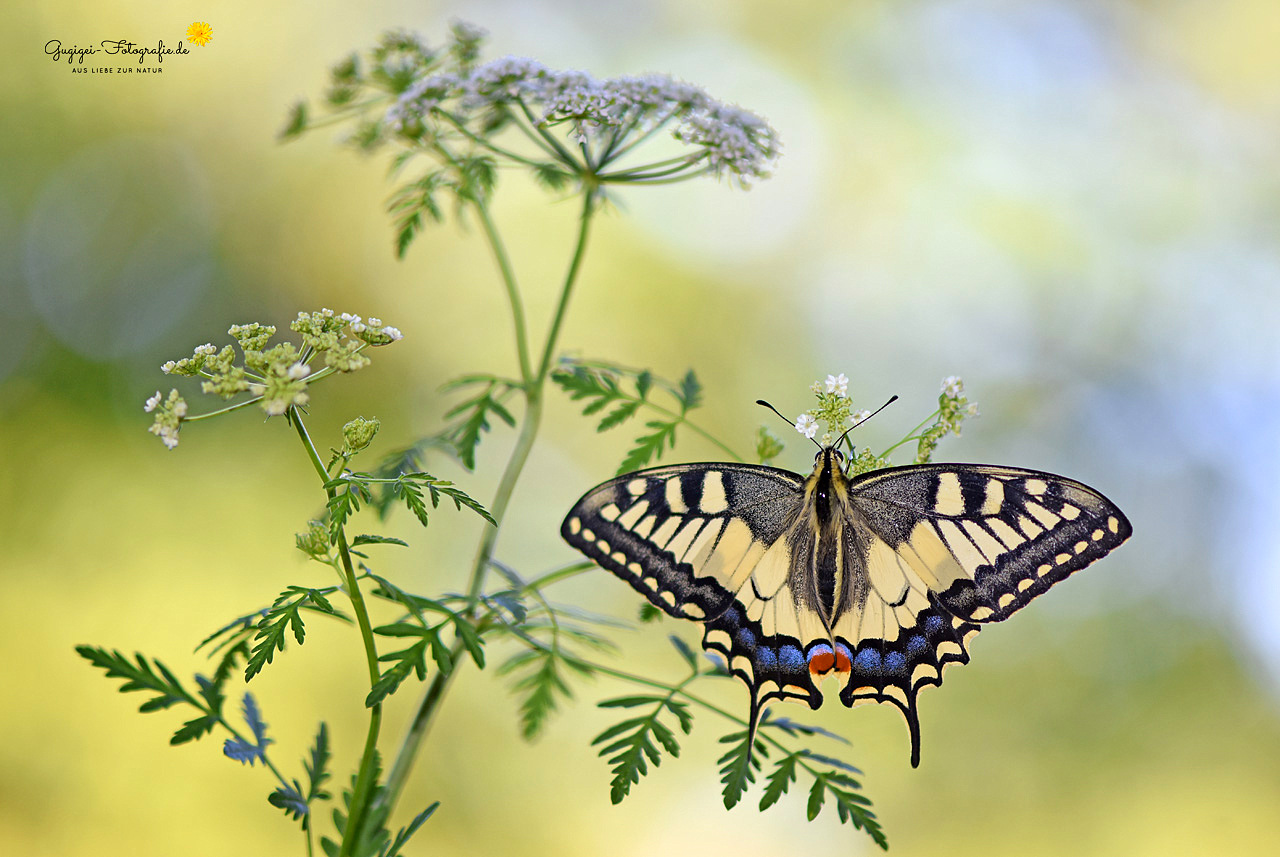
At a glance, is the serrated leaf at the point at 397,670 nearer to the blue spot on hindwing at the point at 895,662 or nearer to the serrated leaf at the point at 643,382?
the serrated leaf at the point at 643,382

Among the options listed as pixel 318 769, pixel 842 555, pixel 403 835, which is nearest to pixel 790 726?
pixel 842 555

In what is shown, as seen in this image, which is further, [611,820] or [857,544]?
[611,820]

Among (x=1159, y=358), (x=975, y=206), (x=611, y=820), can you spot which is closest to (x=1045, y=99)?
(x=975, y=206)

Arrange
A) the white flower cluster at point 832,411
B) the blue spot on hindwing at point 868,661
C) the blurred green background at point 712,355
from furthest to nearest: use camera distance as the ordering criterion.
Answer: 1. the blurred green background at point 712,355
2. the blue spot on hindwing at point 868,661
3. the white flower cluster at point 832,411

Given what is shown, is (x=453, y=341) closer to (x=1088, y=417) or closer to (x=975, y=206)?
(x=975, y=206)

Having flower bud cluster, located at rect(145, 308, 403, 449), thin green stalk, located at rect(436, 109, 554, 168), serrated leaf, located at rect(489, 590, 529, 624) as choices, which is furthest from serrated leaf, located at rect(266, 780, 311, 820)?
thin green stalk, located at rect(436, 109, 554, 168)

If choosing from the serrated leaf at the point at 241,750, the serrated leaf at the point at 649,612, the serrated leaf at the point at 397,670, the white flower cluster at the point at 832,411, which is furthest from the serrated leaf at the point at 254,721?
the white flower cluster at the point at 832,411

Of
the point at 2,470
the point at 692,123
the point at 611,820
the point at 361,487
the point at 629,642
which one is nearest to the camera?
the point at 361,487
